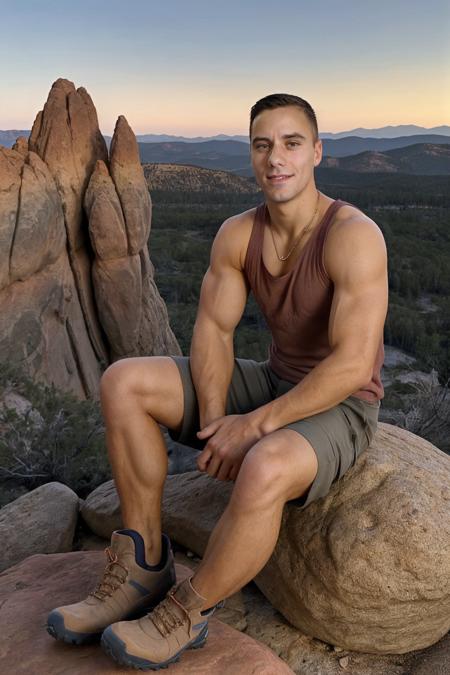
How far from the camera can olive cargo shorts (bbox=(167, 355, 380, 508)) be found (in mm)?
2311

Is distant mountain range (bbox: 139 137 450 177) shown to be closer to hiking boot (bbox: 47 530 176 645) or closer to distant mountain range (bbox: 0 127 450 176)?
distant mountain range (bbox: 0 127 450 176)

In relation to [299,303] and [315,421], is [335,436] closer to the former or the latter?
[315,421]

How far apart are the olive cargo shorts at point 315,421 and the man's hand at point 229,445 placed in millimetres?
125

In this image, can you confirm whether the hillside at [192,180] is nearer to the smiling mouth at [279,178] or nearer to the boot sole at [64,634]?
the smiling mouth at [279,178]

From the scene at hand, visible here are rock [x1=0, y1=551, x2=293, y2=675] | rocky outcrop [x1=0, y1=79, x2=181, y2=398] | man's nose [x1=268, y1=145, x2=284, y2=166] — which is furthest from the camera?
rocky outcrop [x1=0, y1=79, x2=181, y2=398]

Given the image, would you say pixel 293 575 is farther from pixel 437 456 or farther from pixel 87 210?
pixel 87 210

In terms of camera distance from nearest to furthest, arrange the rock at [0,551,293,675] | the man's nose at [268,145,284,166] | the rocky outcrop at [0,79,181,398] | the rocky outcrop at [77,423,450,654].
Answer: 1. the rock at [0,551,293,675]
2. the rocky outcrop at [77,423,450,654]
3. the man's nose at [268,145,284,166]
4. the rocky outcrop at [0,79,181,398]

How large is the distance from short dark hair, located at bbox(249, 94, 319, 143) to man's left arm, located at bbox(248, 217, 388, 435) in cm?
53

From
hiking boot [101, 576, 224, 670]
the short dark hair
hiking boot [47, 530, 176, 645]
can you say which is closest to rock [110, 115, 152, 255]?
the short dark hair

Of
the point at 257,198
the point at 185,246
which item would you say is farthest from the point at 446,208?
the point at 185,246

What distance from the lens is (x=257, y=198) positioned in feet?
176

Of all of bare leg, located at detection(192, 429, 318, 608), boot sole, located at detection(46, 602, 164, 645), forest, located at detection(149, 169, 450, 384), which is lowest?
forest, located at detection(149, 169, 450, 384)

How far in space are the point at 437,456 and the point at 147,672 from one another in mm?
1535

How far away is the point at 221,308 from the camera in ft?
9.13
